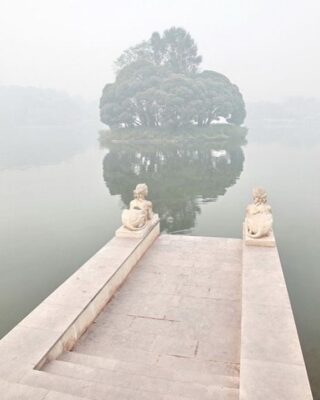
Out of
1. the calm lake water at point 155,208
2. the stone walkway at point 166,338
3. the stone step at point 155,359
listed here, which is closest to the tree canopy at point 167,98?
the calm lake water at point 155,208

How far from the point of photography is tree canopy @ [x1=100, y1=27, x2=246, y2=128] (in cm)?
4575

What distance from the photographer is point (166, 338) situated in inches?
200

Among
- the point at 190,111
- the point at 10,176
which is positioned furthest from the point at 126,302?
the point at 190,111

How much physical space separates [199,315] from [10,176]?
895 inches

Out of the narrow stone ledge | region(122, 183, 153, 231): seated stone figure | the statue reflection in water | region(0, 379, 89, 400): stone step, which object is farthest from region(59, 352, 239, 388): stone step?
the statue reflection in water

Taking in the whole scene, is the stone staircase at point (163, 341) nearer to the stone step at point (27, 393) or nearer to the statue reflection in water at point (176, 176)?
the stone step at point (27, 393)

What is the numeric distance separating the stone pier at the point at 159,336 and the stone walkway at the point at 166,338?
15 mm

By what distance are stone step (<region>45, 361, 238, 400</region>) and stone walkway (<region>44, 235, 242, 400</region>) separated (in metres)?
0.01

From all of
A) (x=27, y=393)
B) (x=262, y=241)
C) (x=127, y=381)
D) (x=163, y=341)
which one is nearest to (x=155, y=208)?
(x=262, y=241)

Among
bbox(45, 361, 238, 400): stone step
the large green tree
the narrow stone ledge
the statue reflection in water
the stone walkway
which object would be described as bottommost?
the statue reflection in water

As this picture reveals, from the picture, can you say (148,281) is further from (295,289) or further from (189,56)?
(189,56)

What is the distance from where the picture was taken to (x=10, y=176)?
24.7 metres

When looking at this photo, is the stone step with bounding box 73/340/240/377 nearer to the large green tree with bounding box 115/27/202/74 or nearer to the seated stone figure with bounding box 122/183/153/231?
the seated stone figure with bounding box 122/183/153/231

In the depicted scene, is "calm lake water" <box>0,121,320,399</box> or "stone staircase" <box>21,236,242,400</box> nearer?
"stone staircase" <box>21,236,242,400</box>
